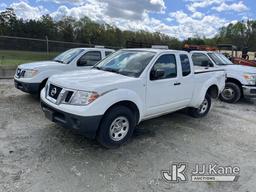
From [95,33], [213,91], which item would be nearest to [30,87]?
[213,91]

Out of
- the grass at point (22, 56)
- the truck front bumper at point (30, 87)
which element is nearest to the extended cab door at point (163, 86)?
the truck front bumper at point (30, 87)

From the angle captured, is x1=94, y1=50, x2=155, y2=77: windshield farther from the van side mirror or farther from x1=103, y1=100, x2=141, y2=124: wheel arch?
the van side mirror

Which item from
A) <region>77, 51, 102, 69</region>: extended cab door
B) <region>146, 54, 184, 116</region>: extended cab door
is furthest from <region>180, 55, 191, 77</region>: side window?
<region>77, 51, 102, 69</region>: extended cab door

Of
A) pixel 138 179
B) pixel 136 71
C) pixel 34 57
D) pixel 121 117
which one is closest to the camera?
pixel 138 179

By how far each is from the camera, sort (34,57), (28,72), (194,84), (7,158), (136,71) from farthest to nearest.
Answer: (34,57) < (28,72) < (194,84) < (136,71) < (7,158)

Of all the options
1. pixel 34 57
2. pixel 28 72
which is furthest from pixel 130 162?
pixel 34 57

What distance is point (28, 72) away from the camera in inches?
276

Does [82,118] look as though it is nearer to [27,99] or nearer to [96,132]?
[96,132]

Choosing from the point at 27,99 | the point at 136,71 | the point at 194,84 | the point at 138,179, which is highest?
the point at 136,71

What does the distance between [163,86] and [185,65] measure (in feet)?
3.57

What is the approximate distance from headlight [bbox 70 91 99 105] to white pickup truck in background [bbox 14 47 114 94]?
10.9 feet

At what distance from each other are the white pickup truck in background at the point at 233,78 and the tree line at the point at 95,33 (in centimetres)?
1751

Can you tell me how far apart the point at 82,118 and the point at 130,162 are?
1.09 m

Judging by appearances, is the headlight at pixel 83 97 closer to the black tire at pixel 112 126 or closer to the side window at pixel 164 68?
the black tire at pixel 112 126
